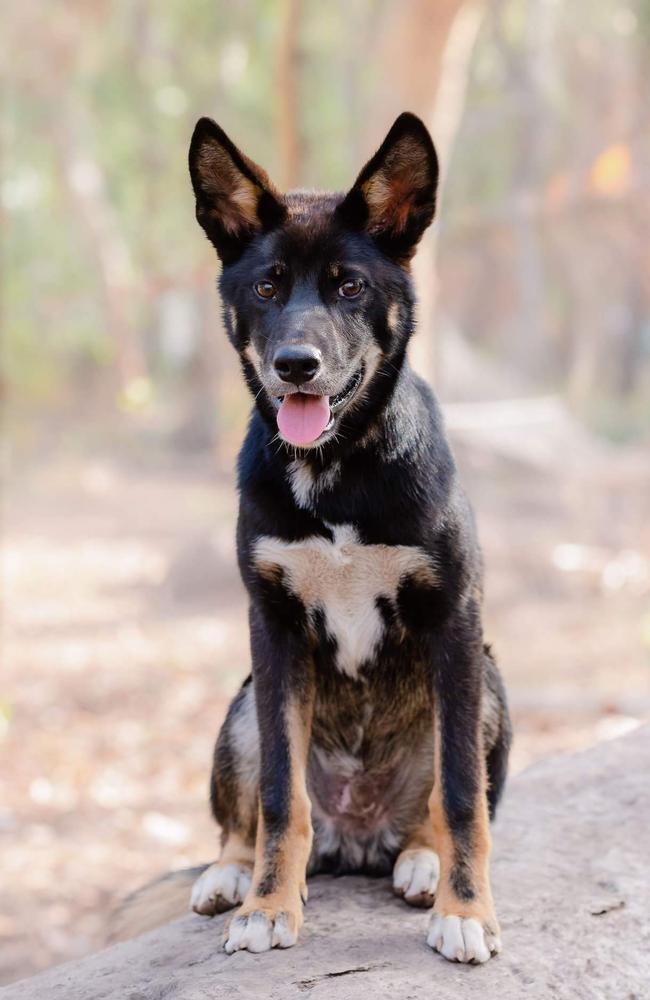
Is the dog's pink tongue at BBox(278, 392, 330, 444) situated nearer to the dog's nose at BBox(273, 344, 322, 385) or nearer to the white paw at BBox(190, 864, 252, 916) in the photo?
the dog's nose at BBox(273, 344, 322, 385)

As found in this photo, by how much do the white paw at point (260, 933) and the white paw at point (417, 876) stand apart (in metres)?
0.39

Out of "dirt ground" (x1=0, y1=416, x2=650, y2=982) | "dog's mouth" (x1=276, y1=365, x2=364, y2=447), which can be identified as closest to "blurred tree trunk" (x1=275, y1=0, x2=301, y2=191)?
"dirt ground" (x1=0, y1=416, x2=650, y2=982)

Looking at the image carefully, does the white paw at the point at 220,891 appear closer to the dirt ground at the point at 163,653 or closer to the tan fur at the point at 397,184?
the dirt ground at the point at 163,653

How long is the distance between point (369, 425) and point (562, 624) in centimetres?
631

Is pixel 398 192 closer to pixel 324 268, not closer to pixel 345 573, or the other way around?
pixel 324 268

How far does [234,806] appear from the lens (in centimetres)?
317

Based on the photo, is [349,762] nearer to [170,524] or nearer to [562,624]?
[562,624]

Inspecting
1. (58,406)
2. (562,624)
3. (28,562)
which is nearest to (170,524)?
(28,562)

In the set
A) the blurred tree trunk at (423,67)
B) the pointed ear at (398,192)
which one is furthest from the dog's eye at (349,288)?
the blurred tree trunk at (423,67)

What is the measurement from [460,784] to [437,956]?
16.0 inches

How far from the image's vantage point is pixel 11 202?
1723 cm

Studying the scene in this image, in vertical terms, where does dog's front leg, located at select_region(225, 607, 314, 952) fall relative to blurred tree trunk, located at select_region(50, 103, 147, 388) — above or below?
below

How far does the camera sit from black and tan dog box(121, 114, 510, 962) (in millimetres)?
2762

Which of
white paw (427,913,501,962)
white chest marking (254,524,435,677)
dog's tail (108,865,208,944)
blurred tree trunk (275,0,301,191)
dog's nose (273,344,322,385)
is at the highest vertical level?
blurred tree trunk (275,0,301,191)
